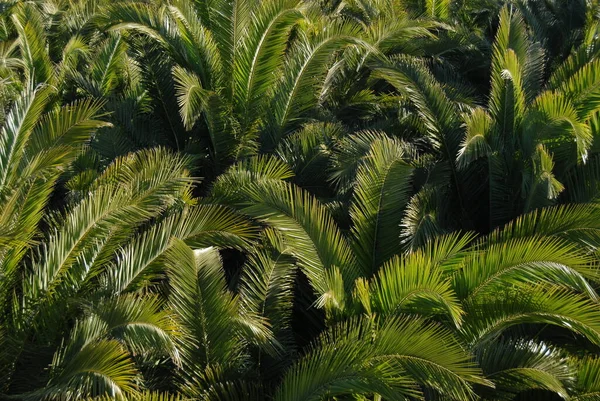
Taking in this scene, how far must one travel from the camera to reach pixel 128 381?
3980 millimetres

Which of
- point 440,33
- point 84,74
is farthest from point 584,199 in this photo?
point 84,74

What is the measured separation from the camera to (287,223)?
5.15 m

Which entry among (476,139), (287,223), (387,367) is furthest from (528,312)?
(476,139)

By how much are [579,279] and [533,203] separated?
1.49 metres

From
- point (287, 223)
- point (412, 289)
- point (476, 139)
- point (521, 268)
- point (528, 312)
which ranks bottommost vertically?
point (287, 223)

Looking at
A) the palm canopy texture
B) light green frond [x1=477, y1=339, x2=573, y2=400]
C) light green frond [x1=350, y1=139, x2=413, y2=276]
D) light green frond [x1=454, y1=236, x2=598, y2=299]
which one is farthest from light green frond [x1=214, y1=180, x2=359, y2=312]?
light green frond [x1=477, y1=339, x2=573, y2=400]

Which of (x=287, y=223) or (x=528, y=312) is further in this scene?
(x=287, y=223)

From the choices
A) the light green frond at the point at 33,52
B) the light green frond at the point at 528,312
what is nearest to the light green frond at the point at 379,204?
the light green frond at the point at 528,312

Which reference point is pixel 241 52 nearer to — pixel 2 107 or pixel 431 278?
pixel 2 107

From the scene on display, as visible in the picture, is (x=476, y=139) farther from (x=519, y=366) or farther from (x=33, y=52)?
(x=33, y=52)

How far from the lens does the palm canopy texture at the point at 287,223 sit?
4355 millimetres

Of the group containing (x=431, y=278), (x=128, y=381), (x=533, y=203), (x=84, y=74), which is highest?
(x=533, y=203)

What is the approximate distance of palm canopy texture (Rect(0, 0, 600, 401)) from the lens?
171 inches

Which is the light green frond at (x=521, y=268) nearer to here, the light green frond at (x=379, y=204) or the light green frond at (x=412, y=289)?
the light green frond at (x=412, y=289)
